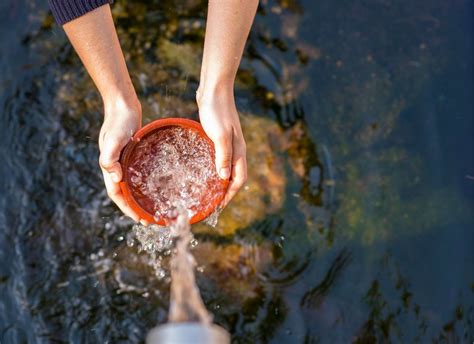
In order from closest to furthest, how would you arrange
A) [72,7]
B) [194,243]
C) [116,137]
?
1. [72,7]
2. [116,137]
3. [194,243]

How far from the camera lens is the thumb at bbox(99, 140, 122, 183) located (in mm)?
1590

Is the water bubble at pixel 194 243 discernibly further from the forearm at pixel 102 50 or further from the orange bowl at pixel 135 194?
the forearm at pixel 102 50

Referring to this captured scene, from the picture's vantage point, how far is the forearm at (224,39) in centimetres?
157

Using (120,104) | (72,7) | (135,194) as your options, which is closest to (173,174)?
(135,194)

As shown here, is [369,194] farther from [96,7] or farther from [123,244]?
[96,7]

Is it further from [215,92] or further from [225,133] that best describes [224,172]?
[215,92]

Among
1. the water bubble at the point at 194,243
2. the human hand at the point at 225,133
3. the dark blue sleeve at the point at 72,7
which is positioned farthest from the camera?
the water bubble at the point at 194,243

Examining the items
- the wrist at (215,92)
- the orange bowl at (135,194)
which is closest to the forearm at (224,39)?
the wrist at (215,92)

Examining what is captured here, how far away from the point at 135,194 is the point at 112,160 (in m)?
0.12

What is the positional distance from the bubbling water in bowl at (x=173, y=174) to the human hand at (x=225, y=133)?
0.19ft

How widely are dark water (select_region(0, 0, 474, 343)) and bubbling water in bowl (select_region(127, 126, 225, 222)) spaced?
63 cm

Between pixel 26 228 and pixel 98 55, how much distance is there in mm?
963

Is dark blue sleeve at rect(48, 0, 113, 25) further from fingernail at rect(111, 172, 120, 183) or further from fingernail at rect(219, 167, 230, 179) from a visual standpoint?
fingernail at rect(219, 167, 230, 179)

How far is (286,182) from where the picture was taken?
2.32 meters
